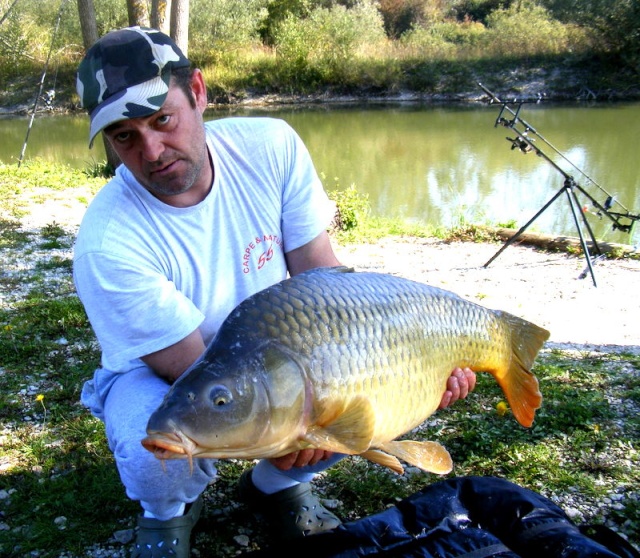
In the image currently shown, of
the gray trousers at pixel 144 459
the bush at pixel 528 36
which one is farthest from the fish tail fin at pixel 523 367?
the bush at pixel 528 36

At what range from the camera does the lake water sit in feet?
24.0

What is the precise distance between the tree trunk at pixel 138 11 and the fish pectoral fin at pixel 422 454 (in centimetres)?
571

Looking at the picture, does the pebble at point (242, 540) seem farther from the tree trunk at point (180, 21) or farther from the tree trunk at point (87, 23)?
the tree trunk at point (87, 23)

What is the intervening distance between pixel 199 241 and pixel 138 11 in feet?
17.6

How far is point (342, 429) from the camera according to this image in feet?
3.61

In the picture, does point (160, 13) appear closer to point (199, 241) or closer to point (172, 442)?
point (199, 241)

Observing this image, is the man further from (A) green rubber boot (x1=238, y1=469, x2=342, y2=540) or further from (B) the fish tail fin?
(B) the fish tail fin

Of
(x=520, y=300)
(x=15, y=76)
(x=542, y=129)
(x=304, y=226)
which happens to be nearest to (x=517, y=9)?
(x=542, y=129)

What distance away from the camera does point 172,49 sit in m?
1.45

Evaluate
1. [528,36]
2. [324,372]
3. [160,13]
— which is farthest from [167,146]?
[528,36]

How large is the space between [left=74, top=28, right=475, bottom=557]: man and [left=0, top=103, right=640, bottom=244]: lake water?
3320mm

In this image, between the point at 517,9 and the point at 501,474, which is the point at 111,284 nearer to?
the point at 501,474

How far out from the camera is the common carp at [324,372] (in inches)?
39.4

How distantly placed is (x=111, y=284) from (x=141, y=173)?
0.26 m
